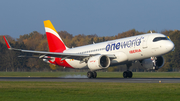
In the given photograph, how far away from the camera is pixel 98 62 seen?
112 feet

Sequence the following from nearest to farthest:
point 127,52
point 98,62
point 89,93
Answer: point 89,93 < point 98,62 < point 127,52

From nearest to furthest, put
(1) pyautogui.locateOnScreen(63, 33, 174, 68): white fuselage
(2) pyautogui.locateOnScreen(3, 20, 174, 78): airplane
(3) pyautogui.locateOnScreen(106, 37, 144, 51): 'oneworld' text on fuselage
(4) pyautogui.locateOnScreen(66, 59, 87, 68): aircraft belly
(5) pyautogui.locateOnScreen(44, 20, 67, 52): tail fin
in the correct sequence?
1. (1) pyautogui.locateOnScreen(63, 33, 174, 68): white fuselage
2. (2) pyautogui.locateOnScreen(3, 20, 174, 78): airplane
3. (3) pyautogui.locateOnScreen(106, 37, 144, 51): 'oneworld' text on fuselage
4. (4) pyautogui.locateOnScreen(66, 59, 87, 68): aircraft belly
5. (5) pyautogui.locateOnScreen(44, 20, 67, 52): tail fin

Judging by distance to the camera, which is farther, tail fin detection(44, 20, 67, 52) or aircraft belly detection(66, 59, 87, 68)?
tail fin detection(44, 20, 67, 52)

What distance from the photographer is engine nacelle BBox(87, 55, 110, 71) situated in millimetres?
34281

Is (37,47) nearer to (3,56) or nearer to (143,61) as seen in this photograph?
(3,56)

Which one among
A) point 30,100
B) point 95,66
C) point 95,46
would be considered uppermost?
point 95,46

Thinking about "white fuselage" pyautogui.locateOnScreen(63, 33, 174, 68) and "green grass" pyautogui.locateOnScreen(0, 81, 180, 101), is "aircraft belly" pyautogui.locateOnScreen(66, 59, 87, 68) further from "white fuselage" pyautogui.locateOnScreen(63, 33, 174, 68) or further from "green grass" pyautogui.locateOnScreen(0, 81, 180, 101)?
"green grass" pyautogui.locateOnScreen(0, 81, 180, 101)

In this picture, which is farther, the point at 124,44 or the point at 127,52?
the point at 124,44

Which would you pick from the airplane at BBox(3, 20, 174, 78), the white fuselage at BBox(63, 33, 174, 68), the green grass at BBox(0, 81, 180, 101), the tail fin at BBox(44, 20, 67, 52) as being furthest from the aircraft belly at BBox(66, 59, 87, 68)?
the green grass at BBox(0, 81, 180, 101)

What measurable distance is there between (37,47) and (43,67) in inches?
280

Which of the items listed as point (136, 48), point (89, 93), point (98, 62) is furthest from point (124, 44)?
point (89, 93)

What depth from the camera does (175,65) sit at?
80.9 metres

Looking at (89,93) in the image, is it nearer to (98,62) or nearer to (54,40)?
(98,62)

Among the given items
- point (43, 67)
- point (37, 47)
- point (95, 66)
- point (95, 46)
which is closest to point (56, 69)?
point (43, 67)
